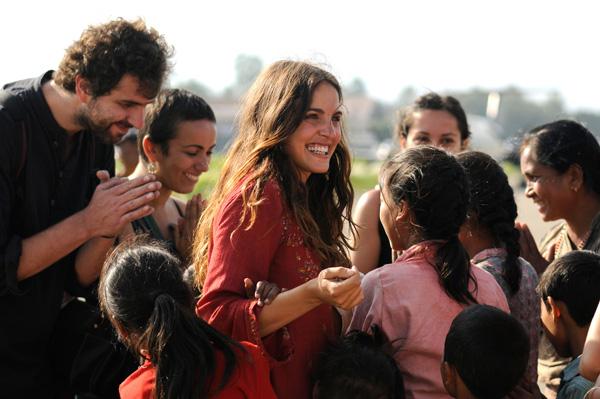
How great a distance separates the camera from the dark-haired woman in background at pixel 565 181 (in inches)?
180

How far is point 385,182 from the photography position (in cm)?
335

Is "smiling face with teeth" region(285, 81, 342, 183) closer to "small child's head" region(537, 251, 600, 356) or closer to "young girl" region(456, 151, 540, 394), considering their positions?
"young girl" region(456, 151, 540, 394)

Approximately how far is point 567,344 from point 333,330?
1.07 meters

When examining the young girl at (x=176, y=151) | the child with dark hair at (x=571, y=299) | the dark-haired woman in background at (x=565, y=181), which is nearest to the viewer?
the child with dark hair at (x=571, y=299)

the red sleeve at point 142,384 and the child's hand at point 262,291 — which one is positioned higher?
the child's hand at point 262,291

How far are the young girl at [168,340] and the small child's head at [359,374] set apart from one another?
23cm

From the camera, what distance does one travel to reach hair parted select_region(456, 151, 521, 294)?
12.2 feet

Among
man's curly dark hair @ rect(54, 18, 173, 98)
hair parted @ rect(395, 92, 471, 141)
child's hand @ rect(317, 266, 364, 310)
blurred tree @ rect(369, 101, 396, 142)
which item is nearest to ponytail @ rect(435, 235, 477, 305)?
child's hand @ rect(317, 266, 364, 310)

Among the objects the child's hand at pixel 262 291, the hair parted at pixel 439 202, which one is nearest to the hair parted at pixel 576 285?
the hair parted at pixel 439 202

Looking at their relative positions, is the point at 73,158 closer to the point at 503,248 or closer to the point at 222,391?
the point at 222,391

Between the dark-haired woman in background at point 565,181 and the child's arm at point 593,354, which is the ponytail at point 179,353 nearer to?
the child's arm at point 593,354

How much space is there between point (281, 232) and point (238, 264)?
21cm

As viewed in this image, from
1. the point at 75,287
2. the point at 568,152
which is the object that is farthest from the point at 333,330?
the point at 568,152

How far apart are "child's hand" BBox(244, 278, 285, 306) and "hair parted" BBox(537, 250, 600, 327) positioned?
132 cm
